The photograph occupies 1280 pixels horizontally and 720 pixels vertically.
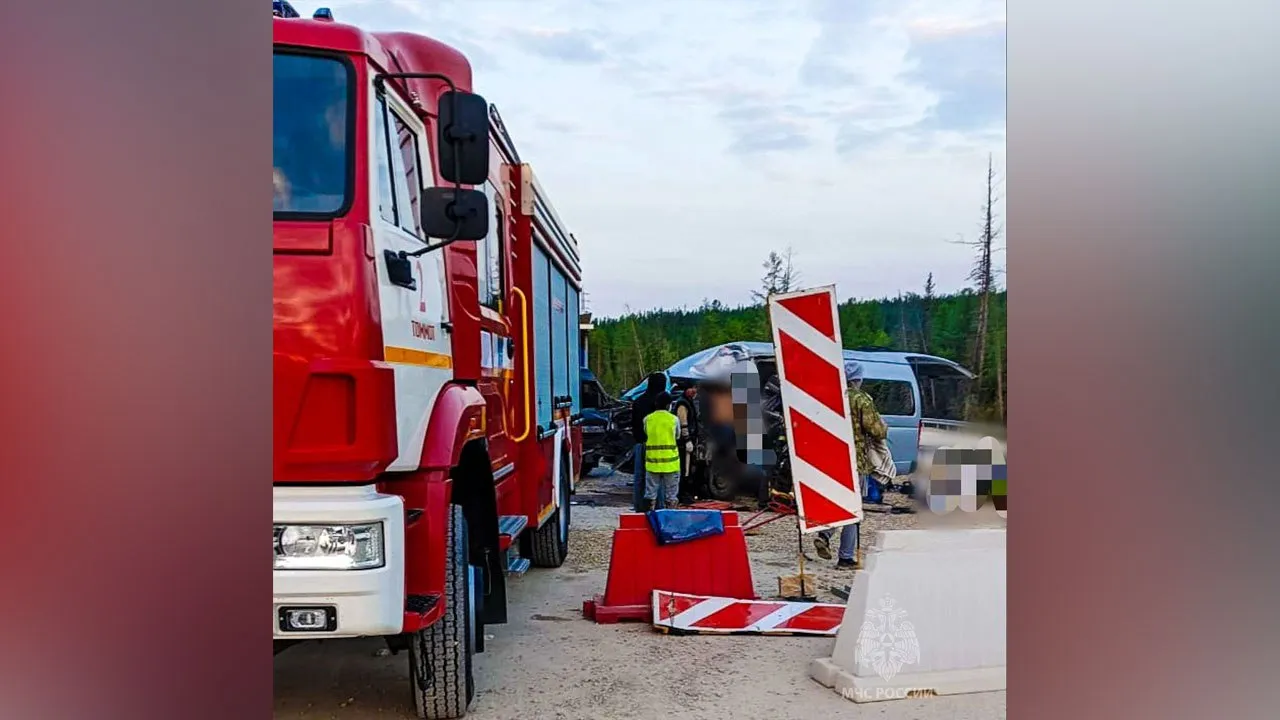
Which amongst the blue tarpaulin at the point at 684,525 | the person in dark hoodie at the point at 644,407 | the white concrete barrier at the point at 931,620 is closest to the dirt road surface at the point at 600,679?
the white concrete barrier at the point at 931,620

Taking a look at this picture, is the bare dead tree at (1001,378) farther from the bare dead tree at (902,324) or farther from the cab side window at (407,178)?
the bare dead tree at (902,324)

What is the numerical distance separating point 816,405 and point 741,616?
47.7 inches

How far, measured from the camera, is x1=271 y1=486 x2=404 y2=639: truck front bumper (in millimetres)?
2643

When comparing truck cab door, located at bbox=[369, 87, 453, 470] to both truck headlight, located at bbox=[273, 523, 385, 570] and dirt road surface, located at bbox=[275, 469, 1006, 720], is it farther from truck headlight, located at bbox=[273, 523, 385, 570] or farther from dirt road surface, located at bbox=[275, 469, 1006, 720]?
dirt road surface, located at bbox=[275, 469, 1006, 720]

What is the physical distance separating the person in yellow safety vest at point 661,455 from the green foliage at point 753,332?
1.28 m

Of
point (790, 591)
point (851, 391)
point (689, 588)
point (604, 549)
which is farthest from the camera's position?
point (604, 549)

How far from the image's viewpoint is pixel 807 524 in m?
4.78

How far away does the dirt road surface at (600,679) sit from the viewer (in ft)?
12.4

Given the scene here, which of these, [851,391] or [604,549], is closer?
[851,391]

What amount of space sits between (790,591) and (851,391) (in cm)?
183

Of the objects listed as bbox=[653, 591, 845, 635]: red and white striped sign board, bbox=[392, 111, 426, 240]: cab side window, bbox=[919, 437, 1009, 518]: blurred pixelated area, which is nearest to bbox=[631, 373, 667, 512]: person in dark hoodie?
bbox=[653, 591, 845, 635]: red and white striped sign board

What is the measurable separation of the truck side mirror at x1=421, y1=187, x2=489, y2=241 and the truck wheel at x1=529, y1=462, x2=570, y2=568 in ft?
13.2
